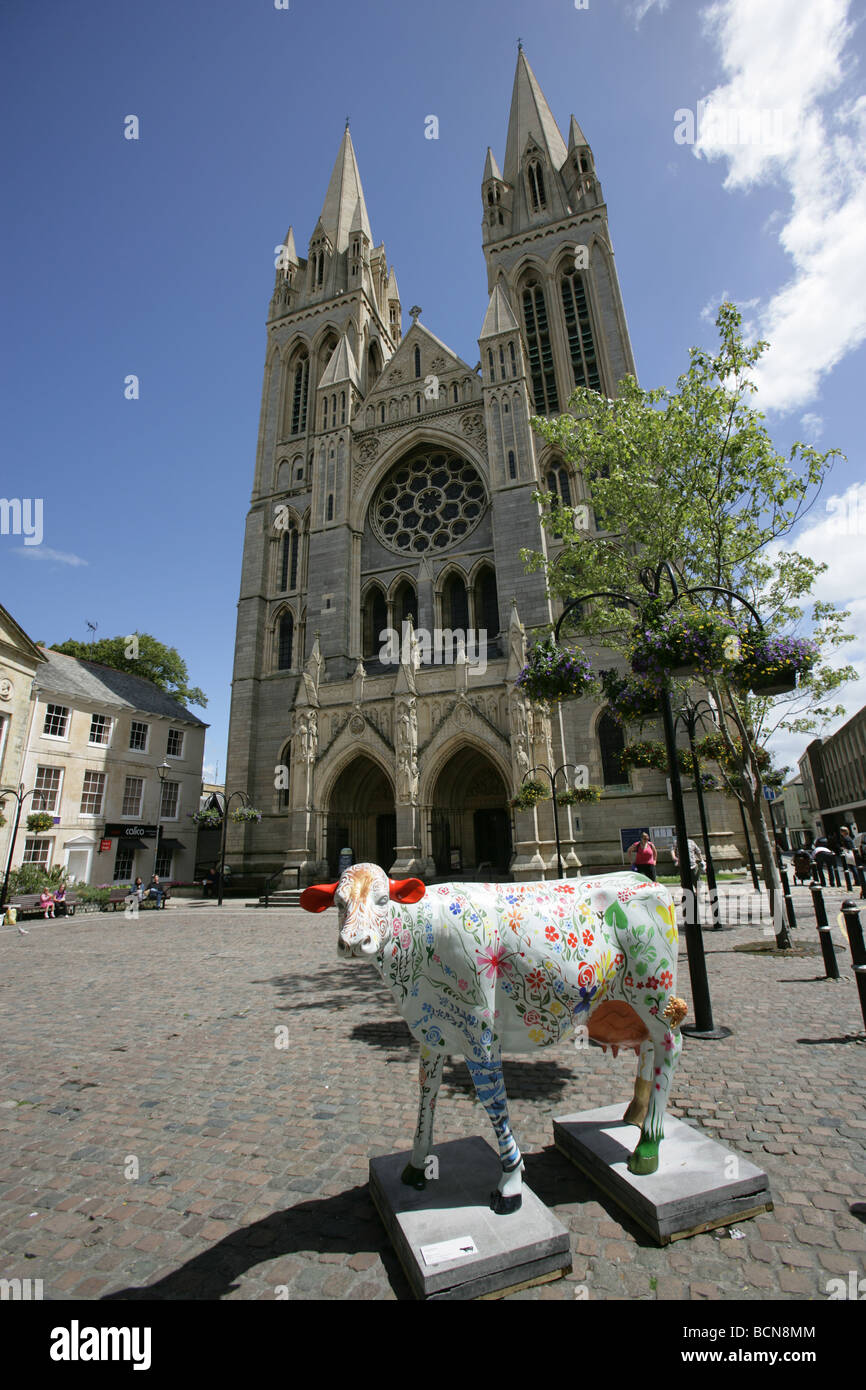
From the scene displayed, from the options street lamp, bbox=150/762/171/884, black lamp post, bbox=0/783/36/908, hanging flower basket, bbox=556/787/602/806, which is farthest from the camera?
street lamp, bbox=150/762/171/884

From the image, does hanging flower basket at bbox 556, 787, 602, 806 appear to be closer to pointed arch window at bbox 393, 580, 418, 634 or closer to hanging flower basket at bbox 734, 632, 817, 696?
hanging flower basket at bbox 734, 632, 817, 696

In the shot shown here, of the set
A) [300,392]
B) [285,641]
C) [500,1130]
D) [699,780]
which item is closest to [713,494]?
[699,780]

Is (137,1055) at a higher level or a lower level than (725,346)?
Result: lower

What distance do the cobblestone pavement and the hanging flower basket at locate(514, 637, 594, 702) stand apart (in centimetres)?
391

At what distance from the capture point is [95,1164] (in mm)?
3668

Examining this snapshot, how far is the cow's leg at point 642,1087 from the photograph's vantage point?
10.6 ft

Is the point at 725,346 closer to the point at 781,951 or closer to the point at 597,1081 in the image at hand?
the point at 781,951

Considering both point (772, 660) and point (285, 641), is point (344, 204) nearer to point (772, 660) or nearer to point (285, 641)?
point (285, 641)

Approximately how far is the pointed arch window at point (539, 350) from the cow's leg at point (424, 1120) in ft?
102

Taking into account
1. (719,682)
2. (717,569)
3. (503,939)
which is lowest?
(503,939)

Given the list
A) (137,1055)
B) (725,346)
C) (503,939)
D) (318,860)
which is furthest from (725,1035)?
(318,860)

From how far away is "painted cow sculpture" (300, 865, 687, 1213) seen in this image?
2762mm

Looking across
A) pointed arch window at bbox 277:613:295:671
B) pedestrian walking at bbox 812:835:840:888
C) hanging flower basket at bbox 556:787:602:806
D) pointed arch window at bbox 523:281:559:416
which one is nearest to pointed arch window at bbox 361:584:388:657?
pointed arch window at bbox 277:613:295:671

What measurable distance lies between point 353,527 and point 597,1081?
26.5 meters
